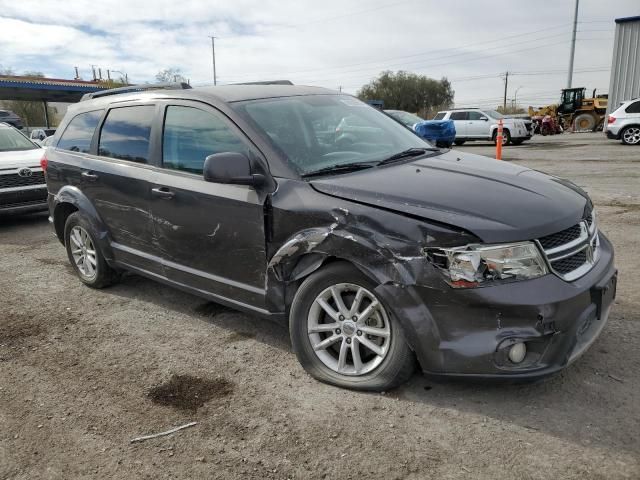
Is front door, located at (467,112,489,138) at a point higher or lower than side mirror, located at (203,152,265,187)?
lower

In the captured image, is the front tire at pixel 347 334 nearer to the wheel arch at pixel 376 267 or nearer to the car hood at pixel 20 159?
the wheel arch at pixel 376 267

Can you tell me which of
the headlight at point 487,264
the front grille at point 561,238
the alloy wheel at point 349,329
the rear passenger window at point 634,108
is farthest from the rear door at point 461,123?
the headlight at point 487,264

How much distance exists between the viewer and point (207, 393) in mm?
3227

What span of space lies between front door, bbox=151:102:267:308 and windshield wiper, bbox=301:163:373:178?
0.35 metres

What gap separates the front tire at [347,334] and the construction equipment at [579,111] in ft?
105

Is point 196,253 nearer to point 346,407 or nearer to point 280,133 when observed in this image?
point 280,133

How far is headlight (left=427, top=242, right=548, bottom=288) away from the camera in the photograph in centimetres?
268

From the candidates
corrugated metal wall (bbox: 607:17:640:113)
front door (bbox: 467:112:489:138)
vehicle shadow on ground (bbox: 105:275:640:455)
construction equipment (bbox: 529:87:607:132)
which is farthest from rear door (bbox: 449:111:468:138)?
vehicle shadow on ground (bbox: 105:275:640:455)

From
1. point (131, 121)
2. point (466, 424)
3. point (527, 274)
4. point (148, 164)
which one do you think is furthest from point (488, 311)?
point (131, 121)

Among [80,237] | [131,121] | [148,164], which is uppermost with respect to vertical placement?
[131,121]

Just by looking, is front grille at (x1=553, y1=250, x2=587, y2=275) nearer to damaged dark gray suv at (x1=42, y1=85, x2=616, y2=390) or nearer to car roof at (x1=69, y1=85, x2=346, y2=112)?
damaged dark gray suv at (x1=42, y1=85, x2=616, y2=390)

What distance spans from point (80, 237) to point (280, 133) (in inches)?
106

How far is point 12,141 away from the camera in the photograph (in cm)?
919

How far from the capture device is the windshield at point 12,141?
8.99 m
